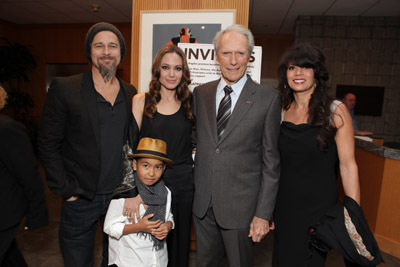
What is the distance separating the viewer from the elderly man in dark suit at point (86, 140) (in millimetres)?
1680

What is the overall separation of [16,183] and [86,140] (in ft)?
1.52

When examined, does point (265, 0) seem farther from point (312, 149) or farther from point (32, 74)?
point (32, 74)

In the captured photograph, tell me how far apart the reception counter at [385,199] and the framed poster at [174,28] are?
236cm

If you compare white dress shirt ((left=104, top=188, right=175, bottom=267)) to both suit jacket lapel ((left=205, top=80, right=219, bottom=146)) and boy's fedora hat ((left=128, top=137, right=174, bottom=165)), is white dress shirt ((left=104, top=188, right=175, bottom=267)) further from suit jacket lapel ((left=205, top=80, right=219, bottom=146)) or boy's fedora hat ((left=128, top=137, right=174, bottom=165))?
suit jacket lapel ((left=205, top=80, right=219, bottom=146))

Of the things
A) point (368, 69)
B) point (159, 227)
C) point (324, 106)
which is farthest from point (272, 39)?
point (159, 227)

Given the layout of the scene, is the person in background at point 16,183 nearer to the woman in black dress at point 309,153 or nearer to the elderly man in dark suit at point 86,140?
the elderly man in dark suit at point 86,140

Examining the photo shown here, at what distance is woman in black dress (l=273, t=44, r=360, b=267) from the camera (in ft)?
5.33

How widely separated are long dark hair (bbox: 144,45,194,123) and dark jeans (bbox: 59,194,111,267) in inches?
26.5

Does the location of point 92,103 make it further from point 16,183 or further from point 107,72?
point 16,183

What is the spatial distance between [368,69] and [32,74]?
958 cm

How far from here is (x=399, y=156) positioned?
301 cm

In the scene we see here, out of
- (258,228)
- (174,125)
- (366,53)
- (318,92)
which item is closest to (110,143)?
(174,125)

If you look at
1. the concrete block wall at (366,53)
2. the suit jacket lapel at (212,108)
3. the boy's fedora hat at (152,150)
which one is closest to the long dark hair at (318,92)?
the suit jacket lapel at (212,108)

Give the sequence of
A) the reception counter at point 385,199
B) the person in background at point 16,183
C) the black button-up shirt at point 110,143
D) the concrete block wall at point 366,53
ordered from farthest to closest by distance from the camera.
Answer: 1. the concrete block wall at point 366,53
2. the reception counter at point 385,199
3. the black button-up shirt at point 110,143
4. the person in background at point 16,183
